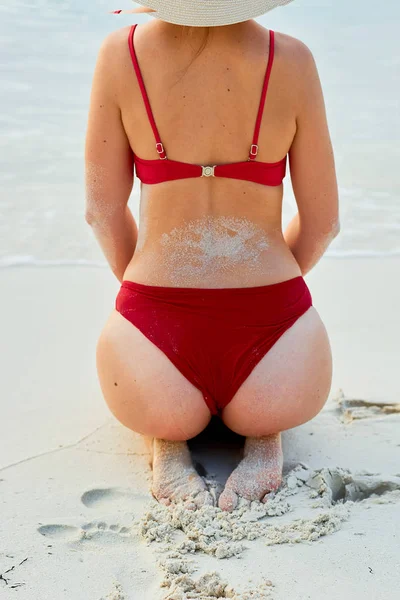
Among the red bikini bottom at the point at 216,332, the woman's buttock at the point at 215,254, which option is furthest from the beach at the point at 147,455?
the woman's buttock at the point at 215,254

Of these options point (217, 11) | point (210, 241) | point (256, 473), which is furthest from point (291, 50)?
point (256, 473)

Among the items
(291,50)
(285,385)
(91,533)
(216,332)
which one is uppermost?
(291,50)

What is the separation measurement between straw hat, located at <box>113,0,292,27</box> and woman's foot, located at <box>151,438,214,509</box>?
3.53 ft

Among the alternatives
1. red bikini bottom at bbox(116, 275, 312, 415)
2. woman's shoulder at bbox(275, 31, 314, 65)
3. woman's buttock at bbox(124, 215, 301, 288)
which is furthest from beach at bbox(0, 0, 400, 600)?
woman's shoulder at bbox(275, 31, 314, 65)

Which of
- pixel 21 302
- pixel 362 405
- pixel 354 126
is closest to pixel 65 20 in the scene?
pixel 354 126

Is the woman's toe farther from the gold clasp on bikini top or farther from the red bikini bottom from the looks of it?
the gold clasp on bikini top

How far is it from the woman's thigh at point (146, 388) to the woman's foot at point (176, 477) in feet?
0.14

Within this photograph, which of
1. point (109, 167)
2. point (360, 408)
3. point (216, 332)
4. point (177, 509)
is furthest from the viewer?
point (360, 408)

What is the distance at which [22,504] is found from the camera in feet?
7.23

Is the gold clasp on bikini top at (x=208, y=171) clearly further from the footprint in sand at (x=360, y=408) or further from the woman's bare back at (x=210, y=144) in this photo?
the footprint in sand at (x=360, y=408)

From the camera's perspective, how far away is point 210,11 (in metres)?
2.02

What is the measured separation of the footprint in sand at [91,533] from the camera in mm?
2025

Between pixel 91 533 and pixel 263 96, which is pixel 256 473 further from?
pixel 263 96

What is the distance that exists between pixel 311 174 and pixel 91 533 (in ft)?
3.59
